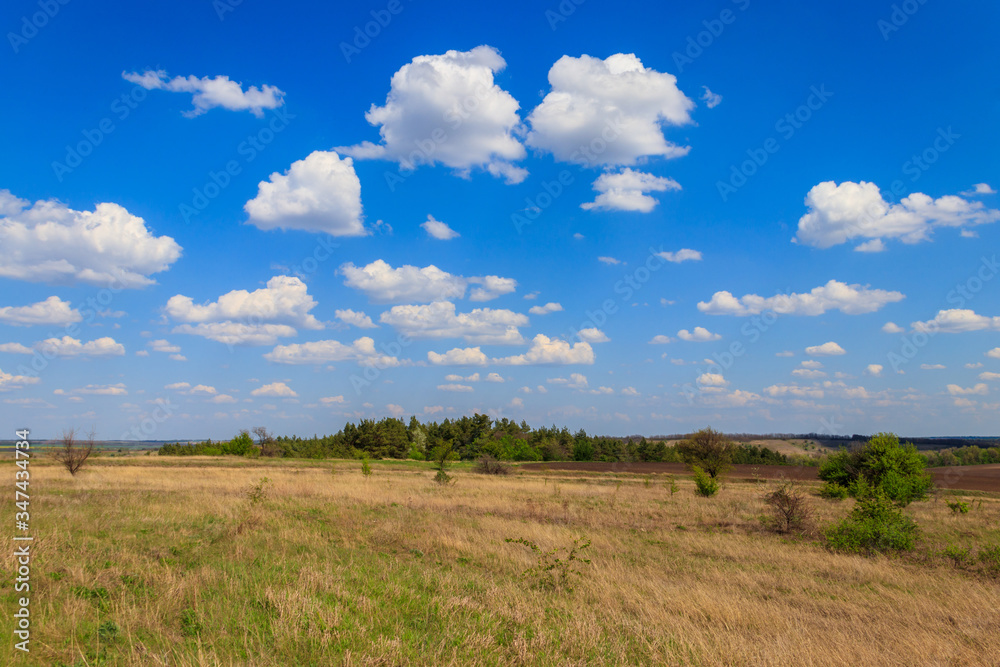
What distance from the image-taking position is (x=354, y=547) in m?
12.5

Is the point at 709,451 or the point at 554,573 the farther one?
the point at 709,451

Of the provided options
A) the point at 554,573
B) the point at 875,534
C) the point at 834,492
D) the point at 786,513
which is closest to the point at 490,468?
the point at 834,492

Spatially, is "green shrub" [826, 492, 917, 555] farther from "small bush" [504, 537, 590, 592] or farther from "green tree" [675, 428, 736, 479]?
"green tree" [675, 428, 736, 479]

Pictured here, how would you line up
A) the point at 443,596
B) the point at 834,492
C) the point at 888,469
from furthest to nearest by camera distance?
the point at 834,492, the point at 888,469, the point at 443,596

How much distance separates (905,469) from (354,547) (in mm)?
32889

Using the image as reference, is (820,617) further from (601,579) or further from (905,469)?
(905,469)

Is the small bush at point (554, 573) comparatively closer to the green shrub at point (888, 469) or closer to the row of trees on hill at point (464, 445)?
the green shrub at point (888, 469)

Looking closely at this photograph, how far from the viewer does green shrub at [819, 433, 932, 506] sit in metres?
29.0

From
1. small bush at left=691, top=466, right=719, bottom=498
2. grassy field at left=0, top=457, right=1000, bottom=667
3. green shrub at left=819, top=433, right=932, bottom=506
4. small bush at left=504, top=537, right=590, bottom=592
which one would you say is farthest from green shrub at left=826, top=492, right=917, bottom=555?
small bush at left=691, top=466, right=719, bottom=498

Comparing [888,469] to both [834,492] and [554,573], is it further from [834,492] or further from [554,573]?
[554,573]

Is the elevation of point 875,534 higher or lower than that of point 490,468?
higher

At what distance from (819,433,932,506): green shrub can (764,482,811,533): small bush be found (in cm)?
1147

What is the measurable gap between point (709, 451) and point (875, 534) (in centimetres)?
2527

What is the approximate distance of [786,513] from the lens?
20.0m
